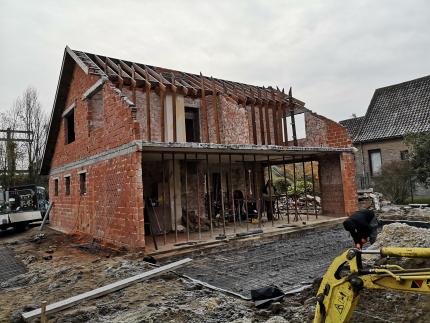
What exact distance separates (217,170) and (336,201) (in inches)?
195

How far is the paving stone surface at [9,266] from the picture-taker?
821cm

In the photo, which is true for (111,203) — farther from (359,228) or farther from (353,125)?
(353,125)

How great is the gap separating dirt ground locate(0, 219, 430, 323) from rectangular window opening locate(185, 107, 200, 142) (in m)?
6.75

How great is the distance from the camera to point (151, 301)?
5.05 meters

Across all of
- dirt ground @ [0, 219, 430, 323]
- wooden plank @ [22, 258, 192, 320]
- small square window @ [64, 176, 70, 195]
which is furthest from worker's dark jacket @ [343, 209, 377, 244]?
small square window @ [64, 176, 70, 195]

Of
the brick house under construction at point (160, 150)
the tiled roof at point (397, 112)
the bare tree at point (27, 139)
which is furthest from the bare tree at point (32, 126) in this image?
the tiled roof at point (397, 112)

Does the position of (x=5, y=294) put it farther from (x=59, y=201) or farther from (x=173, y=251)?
(x=59, y=201)

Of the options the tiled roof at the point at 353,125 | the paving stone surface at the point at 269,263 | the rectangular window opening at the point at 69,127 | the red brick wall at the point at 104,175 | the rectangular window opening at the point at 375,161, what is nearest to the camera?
the paving stone surface at the point at 269,263

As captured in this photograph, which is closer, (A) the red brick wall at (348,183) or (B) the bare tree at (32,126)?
(A) the red brick wall at (348,183)

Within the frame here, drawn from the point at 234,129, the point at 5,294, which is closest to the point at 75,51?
the point at 234,129

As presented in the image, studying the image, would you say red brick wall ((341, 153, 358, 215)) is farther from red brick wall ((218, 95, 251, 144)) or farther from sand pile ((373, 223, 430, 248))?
sand pile ((373, 223, 430, 248))

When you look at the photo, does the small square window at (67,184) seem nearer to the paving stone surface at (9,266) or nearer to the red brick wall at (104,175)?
the red brick wall at (104,175)

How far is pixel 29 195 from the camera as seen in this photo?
17859 millimetres

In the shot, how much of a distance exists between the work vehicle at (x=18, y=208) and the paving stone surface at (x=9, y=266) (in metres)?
5.32
